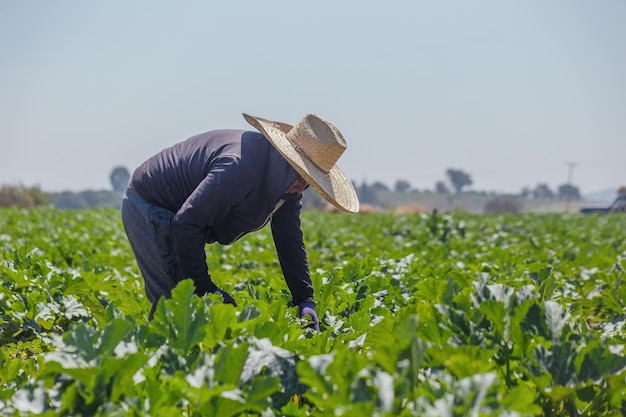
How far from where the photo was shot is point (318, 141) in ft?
10.8

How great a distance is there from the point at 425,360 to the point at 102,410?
0.99 m

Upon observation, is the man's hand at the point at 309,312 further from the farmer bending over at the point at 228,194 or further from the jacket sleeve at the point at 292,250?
the jacket sleeve at the point at 292,250

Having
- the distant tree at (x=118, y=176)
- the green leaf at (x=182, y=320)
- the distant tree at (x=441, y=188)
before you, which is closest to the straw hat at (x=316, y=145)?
the green leaf at (x=182, y=320)

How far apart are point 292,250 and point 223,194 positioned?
0.81m

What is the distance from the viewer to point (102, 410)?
1661 mm

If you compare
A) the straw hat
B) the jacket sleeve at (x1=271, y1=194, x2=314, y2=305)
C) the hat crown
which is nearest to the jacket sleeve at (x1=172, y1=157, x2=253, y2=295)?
the straw hat

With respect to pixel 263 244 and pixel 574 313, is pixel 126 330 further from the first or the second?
pixel 263 244

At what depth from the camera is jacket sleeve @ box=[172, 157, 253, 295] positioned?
9.70 ft

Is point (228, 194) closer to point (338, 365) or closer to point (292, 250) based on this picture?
point (292, 250)

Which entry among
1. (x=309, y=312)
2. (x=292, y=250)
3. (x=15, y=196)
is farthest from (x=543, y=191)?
(x=309, y=312)

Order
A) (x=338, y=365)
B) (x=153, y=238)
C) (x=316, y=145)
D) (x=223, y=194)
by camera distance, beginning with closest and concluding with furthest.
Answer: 1. (x=338, y=365)
2. (x=223, y=194)
3. (x=316, y=145)
4. (x=153, y=238)

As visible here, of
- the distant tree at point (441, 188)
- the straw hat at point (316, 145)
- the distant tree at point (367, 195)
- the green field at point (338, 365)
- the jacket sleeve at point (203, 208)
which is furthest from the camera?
the distant tree at point (441, 188)

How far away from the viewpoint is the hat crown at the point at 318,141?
10.8 ft

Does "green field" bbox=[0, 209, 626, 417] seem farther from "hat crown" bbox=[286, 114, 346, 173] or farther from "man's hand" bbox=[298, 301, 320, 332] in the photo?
"hat crown" bbox=[286, 114, 346, 173]
